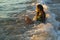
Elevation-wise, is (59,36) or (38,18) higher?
(38,18)

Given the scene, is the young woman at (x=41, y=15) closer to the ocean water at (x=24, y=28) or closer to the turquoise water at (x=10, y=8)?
the ocean water at (x=24, y=28)

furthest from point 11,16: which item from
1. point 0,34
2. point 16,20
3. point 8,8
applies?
point 0,34

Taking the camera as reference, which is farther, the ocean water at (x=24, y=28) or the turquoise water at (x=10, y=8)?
the turquoise water at (x=10, y=8)

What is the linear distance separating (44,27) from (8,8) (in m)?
4.14

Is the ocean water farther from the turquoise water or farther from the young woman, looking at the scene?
the young woman

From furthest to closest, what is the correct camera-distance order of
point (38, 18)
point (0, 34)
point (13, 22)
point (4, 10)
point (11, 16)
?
point (4, 10) < point (11, 16) < point (13, 22) < point (38, 18) < point (0, 34)

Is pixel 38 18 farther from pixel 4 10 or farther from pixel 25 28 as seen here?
pixel 4 10

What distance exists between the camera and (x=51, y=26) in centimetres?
786

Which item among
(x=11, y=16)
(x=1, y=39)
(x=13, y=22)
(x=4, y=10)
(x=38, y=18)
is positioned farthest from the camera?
(x=4, y=10)

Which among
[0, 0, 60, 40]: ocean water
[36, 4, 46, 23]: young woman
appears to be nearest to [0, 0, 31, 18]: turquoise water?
[0, 0, 60, 40]: ocean water

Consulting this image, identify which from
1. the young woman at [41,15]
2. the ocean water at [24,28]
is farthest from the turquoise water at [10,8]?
the young woman at [41,15]

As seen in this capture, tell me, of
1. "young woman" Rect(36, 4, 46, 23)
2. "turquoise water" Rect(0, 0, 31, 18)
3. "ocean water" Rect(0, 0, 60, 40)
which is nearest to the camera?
"ocean water" Rect(0, 0, 60, 40)

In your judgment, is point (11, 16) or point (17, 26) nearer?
point (17, 26)

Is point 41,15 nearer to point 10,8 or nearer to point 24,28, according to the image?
point 24,28
